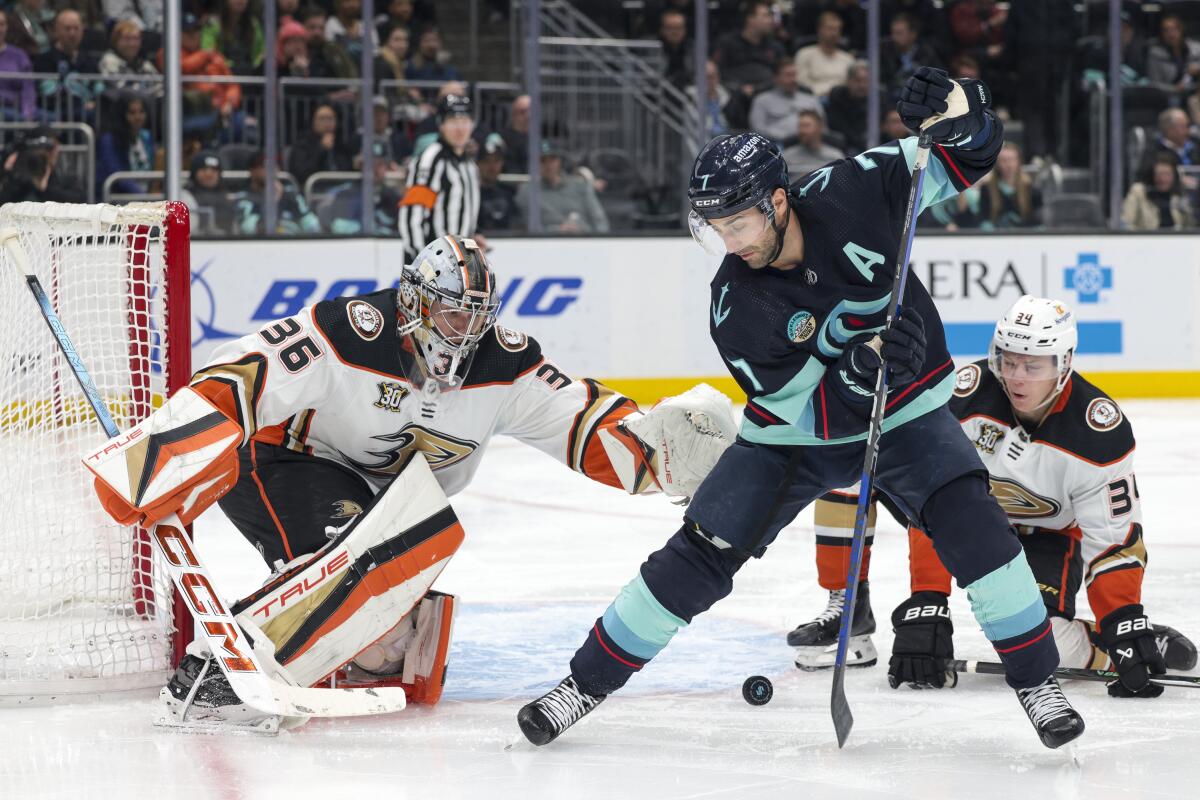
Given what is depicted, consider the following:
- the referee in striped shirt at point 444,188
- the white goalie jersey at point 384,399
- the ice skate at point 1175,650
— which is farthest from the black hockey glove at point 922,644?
the referee in striped shirt at point 444,188

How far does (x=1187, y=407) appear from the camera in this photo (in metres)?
7.43

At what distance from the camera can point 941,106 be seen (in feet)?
7.95

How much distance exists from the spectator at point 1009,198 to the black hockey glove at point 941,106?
5.55 m

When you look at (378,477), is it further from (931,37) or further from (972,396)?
(931,37)

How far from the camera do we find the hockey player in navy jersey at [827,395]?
8.04 feet

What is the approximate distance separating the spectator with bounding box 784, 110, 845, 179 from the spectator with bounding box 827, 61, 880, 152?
0.82 ft

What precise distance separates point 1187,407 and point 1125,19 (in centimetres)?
238

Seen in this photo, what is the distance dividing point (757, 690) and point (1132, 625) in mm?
671

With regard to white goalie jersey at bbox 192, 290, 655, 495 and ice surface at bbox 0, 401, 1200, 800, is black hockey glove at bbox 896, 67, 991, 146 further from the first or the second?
ice surface at bbox 0, 401, 1200, 800

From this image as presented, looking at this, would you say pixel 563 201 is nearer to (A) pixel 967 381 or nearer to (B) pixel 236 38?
(B) pixel 236 38

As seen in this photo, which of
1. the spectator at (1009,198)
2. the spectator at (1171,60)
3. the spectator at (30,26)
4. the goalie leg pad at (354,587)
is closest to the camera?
the goalie leg pad at (354,587)

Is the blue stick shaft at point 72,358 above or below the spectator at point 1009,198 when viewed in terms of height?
below

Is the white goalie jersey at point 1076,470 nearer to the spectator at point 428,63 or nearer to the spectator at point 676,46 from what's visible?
the spectator at point 676,46

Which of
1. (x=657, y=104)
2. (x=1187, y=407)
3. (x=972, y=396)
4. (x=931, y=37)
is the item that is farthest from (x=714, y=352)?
(x=972, y=396)
